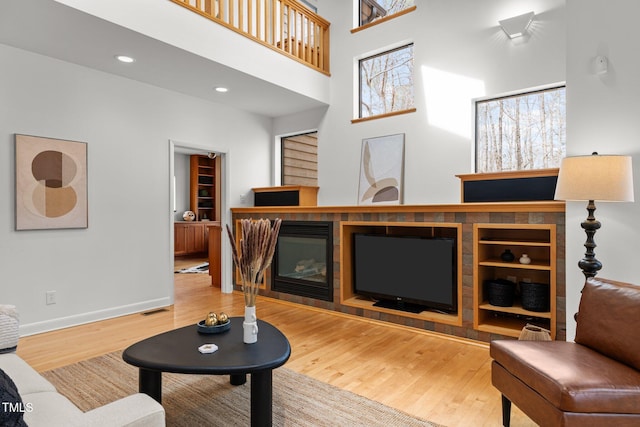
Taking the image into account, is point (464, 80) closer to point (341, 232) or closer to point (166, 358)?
point (341, 232)

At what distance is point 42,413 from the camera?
1262 mm

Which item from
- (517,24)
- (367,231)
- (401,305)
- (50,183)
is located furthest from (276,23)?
(401,305)

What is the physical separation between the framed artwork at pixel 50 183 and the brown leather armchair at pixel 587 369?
396 centimetres

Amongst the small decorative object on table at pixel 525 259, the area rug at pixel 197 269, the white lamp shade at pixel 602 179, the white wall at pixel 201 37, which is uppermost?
the white wall at pixel 201 37

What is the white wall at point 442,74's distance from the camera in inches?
145

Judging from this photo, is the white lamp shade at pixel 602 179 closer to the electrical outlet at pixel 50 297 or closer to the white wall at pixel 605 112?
the white wall at pixel 605 112

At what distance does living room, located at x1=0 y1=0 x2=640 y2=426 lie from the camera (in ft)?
8.40

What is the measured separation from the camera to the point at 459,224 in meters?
3.39

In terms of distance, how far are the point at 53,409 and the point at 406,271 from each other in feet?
10.1

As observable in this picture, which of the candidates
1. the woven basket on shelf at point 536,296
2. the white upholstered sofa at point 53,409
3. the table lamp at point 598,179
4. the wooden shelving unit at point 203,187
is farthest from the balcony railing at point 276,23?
the wooden shelving unit at point 203,187

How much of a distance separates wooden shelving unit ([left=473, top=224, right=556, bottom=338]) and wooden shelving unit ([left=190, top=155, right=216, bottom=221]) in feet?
24.2

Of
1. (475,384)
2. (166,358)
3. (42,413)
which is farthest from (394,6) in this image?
(42,413)

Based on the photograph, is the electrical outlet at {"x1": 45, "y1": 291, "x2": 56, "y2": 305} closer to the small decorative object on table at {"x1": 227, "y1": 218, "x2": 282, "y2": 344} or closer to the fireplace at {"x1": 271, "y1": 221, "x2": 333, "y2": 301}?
the fireplace at {"x1": 271, "y1": 221, "x2": 333, "y2": 301}

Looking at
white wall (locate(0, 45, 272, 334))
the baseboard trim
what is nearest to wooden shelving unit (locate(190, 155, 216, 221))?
white wall (locate(0, 45, 272, 334))
